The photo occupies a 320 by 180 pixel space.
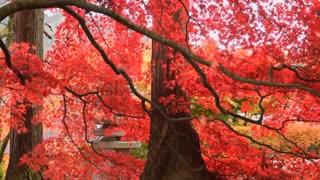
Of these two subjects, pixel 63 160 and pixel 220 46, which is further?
pixel 63 160

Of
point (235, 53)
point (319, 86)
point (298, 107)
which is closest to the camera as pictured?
point (319, 86)

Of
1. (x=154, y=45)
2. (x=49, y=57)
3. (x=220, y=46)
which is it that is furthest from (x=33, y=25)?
(x=220, y=46)

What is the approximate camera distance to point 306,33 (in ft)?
19.1

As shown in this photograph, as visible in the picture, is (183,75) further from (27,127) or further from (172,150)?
(27,127)

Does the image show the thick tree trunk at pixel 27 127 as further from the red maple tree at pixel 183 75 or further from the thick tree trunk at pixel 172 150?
the thick tree trunk at pixel 172 150

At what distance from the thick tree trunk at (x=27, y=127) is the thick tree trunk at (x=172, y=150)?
2.44 m

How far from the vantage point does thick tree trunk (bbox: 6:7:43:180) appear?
24.9 ft

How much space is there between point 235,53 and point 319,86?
4.64ft

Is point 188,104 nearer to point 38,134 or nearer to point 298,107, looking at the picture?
point 298,107

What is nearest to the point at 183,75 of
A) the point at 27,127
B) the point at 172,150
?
the point at 172,150

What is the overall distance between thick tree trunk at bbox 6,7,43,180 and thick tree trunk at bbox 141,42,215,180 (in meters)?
2.44

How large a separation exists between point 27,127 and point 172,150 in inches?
120

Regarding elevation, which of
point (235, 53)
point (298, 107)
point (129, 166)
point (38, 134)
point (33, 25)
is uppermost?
point (33, 25)

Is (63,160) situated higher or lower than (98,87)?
lower
